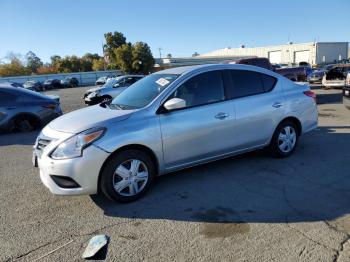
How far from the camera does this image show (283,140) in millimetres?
5914

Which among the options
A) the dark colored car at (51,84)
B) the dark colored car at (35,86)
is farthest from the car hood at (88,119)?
the dark colored car at (51,84)

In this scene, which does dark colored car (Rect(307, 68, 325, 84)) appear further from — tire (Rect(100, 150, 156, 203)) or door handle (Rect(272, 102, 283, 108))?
tire (Rect(100, 150, 156, 203))

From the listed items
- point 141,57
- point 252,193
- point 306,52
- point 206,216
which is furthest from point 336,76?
point 306,52

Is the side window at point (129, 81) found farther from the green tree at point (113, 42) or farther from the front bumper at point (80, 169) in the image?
the green tree at point (113, 42)

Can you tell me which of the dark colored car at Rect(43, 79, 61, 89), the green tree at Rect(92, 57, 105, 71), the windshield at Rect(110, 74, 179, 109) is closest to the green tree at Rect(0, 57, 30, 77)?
the green tree at Rect(92, 57, 105, 71)

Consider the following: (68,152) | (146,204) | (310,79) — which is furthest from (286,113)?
(310,79)

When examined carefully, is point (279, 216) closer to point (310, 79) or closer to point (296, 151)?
point (296, 151)

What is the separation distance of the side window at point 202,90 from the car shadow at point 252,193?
46.0 inches

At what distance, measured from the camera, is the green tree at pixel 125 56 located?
5738 centimetres

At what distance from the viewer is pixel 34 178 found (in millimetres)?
5609

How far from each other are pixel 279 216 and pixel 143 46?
183ft

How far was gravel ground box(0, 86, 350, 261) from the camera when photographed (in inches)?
129

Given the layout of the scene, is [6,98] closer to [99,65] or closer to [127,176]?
[127,176]

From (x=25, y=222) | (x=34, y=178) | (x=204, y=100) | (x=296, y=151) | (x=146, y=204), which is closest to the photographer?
(x=25, y=222)
